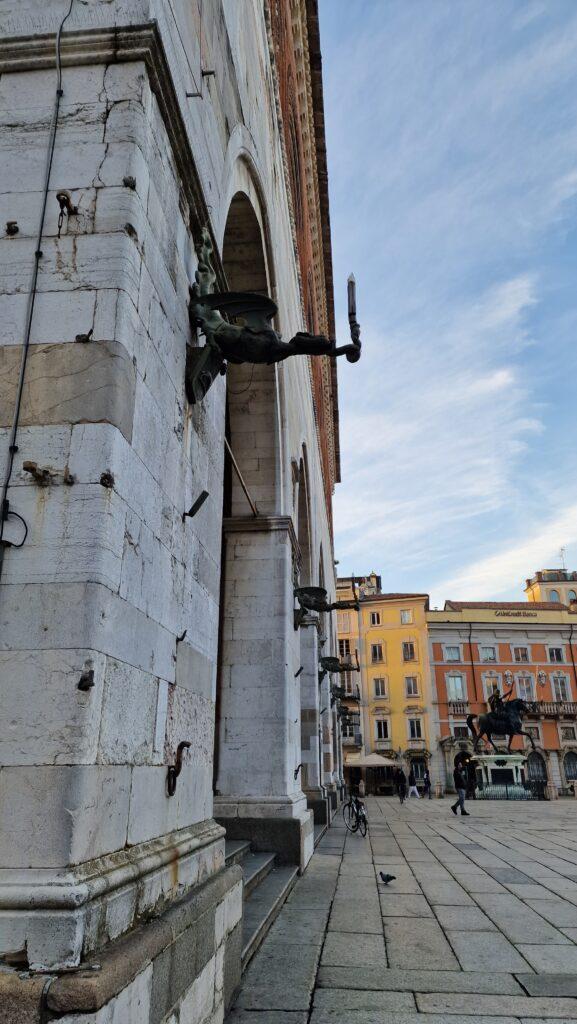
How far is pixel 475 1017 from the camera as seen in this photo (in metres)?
3.46

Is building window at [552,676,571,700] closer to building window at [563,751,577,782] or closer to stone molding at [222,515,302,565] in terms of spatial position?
building window at [563,751,577,782]

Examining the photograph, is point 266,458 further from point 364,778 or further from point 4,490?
point 364,778

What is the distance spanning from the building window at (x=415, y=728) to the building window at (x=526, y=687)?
649cm

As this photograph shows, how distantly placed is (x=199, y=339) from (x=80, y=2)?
160 cm

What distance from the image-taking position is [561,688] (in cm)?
4219

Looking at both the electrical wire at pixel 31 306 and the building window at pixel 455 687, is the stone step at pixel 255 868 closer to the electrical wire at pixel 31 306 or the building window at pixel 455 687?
the electrical wire at pixel 31 306

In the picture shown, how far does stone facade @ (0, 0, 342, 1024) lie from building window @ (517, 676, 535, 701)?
41828 mm

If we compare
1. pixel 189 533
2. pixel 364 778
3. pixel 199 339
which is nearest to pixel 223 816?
pixel 189 533

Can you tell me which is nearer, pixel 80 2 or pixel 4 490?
pixel 4 490

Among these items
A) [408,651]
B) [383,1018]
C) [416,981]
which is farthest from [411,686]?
[383,1018]

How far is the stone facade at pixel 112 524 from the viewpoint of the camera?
2.08 metres

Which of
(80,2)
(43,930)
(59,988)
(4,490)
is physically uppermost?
(80,2)

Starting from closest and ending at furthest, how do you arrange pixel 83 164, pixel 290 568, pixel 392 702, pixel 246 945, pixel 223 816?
pixel 83 164 < pixel 246 945 < pixel 223 816 < pixel 290 568 < pixel 392 702

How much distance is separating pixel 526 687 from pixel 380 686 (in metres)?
8.88
